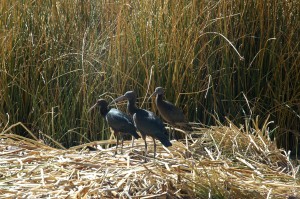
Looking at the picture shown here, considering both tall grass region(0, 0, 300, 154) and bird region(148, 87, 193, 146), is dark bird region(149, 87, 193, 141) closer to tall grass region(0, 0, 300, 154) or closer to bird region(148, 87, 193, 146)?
bird region(148, 87, 193, 146)

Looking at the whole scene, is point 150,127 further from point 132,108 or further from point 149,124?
point 132,108

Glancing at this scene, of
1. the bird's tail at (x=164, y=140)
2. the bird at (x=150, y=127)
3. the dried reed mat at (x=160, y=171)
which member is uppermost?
the bird at (x=150, y=127)

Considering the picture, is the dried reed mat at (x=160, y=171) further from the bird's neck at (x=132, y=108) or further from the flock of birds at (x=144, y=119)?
the bird's neck at (x=132, y=108)

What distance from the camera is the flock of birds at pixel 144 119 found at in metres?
6.29

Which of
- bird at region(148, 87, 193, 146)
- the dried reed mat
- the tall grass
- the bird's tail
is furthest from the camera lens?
the tall grass

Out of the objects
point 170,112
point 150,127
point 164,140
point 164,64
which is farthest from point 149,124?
point 164,64

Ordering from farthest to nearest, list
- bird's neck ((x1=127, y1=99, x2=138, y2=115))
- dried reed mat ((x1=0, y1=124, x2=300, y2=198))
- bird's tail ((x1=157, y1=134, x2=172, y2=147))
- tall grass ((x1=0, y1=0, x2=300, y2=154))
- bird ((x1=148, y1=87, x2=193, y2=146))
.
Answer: tall grass ((x1=0, y1=0, x2=300, y2=154)) → bird ((x1=148, y1=87, x2=193, y2=146)) → bird's neck ((x1=127, y1=99, x2=138, y2=115)) → bird's tail ((x1=157, y1=134, x2=172, y2=147)) → dried reed mat ((x1=0, y1=124, x2=300, y2=198))

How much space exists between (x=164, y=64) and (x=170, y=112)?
89 centimetres

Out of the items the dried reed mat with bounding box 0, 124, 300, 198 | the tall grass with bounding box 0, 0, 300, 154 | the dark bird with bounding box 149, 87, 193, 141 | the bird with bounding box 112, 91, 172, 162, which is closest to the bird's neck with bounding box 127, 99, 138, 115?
the bird with bounding box 112, 91, 172, 162

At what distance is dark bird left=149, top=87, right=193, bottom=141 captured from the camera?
7.14m

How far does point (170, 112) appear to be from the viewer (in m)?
7.13

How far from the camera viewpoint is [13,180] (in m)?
5.77

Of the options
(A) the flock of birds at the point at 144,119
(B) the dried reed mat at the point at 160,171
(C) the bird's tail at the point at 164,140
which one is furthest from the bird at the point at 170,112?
(C) the bird's tail at the point at 164,140

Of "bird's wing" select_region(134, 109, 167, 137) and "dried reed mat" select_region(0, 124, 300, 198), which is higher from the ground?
"bird's wing" select_region(134, 109, 167, 137)
